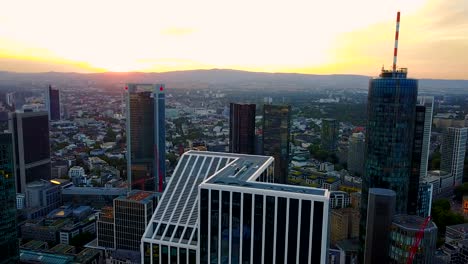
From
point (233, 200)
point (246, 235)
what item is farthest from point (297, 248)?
point (233, 200)

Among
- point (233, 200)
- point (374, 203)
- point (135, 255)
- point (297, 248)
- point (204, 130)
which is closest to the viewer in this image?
point (297, 248)

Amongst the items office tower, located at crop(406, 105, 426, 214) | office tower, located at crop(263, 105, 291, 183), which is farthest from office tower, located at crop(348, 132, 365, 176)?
office tower, located at crop(406, 105, 426, 214)

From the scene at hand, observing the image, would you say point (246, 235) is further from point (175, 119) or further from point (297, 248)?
point (175, 119)

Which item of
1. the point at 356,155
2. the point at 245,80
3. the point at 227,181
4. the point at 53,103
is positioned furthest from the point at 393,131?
the point at 245,80

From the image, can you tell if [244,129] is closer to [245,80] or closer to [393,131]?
[393,131]

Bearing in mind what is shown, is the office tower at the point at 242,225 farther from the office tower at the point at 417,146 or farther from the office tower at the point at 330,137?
the office tower at the point at 330,137

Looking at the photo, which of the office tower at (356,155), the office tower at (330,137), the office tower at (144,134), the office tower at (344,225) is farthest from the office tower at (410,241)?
the office tower at (330,137)

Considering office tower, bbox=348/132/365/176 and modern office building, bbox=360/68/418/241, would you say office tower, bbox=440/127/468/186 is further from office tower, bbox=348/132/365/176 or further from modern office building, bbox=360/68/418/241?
modern office building, bbox=360/68/418/241
